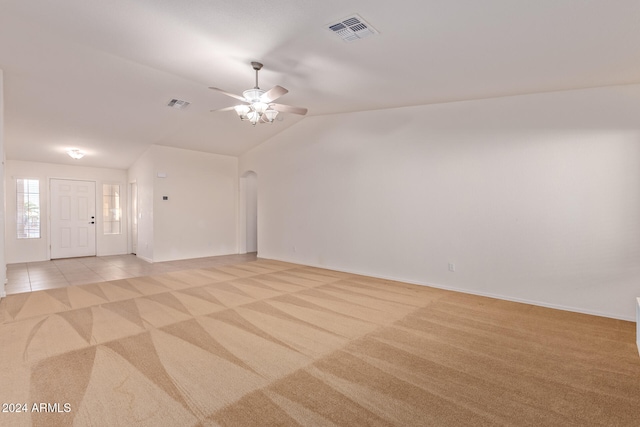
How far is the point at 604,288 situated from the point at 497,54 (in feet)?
10.3

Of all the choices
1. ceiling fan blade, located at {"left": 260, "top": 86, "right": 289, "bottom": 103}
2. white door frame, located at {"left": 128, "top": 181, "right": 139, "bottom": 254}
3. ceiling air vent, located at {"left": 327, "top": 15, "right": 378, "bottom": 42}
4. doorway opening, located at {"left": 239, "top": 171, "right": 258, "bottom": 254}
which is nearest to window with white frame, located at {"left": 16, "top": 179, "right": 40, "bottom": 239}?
white door frame, located at {"left": 128, "top": 181, "right": 139, "bottom": 254}

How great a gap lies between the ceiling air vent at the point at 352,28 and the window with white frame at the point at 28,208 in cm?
865

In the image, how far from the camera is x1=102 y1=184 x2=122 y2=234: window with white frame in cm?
874

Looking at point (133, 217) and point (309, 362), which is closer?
point (309, 362)

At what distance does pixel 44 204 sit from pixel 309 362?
8.67 meters

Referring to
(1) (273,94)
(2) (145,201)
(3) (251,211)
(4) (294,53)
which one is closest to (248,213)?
(3) (251,211)

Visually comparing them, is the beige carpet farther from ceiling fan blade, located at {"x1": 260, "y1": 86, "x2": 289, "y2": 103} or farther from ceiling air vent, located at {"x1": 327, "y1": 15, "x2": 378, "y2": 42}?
ceiling air vent, located at {"x1": 327, "y1": 15, "x2": 378, "y2": 42}

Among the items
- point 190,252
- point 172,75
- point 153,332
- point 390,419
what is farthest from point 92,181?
point 390,419

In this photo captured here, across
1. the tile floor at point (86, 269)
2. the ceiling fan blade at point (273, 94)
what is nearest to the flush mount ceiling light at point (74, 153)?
the tile floor at point (86, 269)

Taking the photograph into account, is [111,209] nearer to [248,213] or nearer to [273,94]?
[248,213]

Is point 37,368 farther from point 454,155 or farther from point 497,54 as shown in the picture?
point 454,155

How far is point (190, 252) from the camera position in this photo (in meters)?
7.98

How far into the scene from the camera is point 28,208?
7.56m

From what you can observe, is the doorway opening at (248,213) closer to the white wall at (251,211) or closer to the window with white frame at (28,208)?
the white wall at (251,211)
